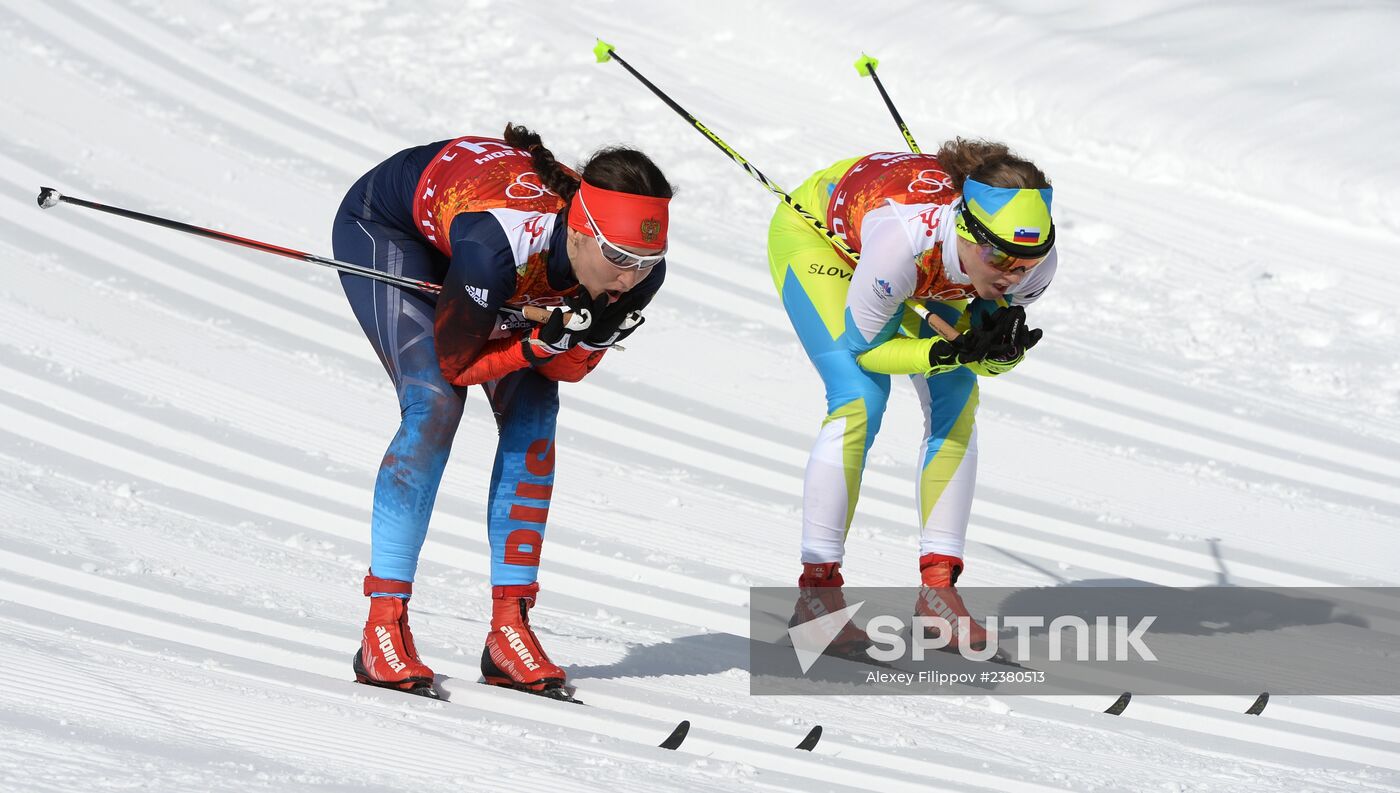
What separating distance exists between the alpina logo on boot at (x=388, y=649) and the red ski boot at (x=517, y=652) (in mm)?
316

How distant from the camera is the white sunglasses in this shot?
3748mm

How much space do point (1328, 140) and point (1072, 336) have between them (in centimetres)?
321

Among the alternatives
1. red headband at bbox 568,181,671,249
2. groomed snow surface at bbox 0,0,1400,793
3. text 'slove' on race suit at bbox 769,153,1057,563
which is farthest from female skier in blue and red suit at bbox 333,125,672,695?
text 'slove' on race suit at bbox 769,153,1057,563

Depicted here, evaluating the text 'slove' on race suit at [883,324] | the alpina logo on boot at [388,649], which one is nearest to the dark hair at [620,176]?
the text 'slove' on race suit at [883,324]

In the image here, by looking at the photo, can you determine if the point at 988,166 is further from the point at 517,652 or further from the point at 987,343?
the point at 517,652

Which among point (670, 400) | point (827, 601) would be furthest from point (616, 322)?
point (670, 400)

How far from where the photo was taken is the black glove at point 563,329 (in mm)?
3770

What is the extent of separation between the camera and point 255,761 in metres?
3.27

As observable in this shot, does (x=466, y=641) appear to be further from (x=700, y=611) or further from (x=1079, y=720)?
(x=1079, y=720)

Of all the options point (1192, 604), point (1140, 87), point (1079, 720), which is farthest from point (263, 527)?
point (1140, 87)

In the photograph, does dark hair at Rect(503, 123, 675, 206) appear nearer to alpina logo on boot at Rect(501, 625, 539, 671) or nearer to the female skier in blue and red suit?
the female skier in blue and red suit

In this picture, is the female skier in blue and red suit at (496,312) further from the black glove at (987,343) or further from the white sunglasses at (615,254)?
the black glove at (987,343)

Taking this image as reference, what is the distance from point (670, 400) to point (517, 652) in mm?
3229

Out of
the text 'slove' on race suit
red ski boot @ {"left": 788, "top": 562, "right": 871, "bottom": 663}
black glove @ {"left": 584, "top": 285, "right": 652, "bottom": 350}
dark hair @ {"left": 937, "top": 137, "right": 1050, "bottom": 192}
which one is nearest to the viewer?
black glove @ {"left": 584, "top": 285, "right": 652, "bottom": 350}
